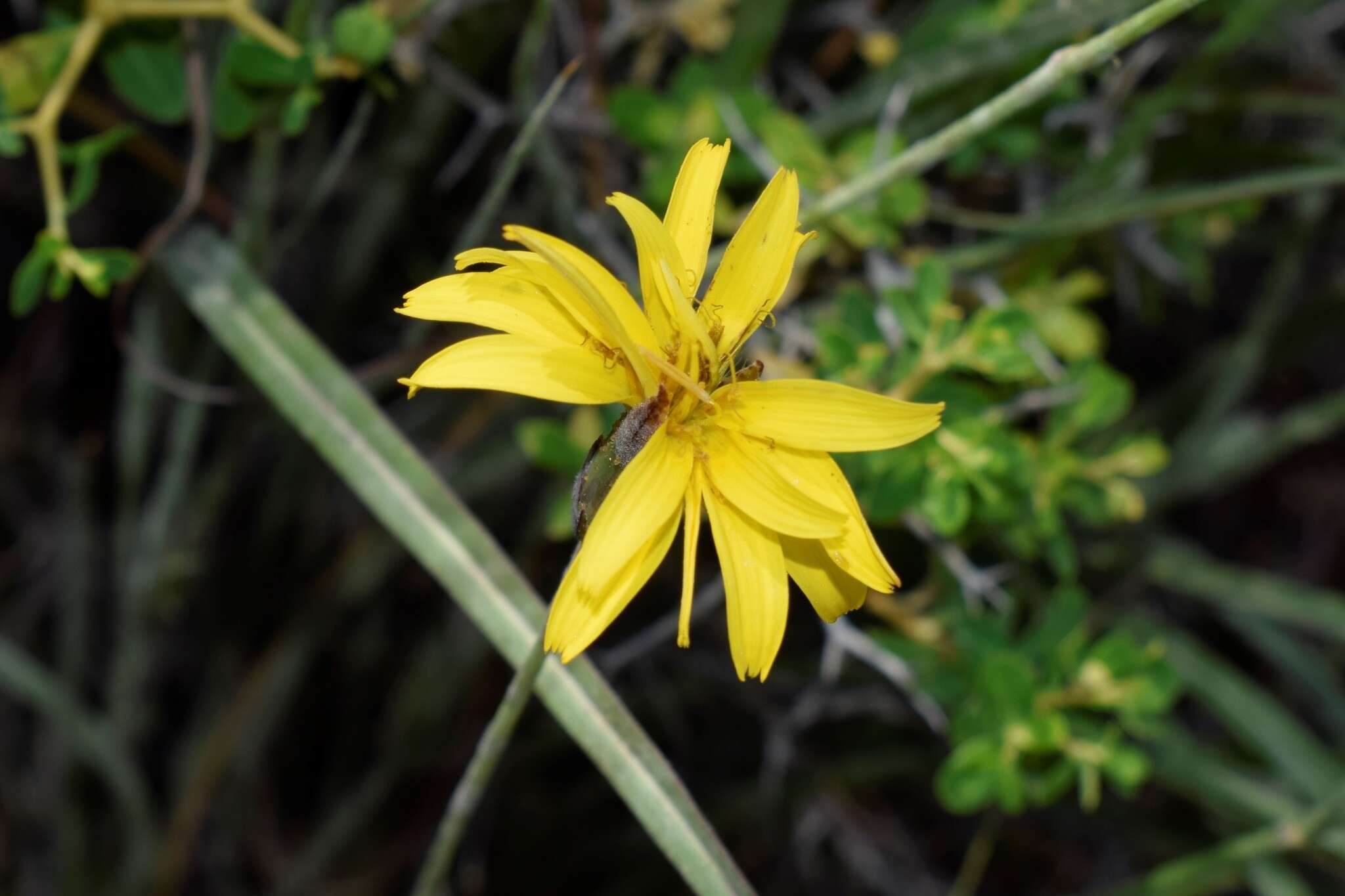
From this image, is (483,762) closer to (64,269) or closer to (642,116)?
(64,269)

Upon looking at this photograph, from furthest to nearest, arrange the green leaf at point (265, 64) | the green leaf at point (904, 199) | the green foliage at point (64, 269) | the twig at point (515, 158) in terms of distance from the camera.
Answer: the green leaf at point (904, 199)
the green leaf at point (265, 64)
the green foliage at point (64, 269)
the twig at point (515, 158)

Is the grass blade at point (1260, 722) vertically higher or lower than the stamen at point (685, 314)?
lower

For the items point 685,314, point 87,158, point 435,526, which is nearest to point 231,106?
point 87,158

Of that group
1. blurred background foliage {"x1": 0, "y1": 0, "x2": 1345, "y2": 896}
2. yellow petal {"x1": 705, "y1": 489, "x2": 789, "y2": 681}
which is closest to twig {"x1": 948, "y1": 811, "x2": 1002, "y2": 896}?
blurred background foliage {"x1": 0, "y1": 0, "x2": 1345, "y2": 896}

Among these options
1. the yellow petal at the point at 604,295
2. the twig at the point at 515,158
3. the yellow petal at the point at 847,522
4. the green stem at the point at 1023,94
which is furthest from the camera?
the twig at the point at 515,158

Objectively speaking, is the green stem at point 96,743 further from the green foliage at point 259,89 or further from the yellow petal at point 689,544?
the yellow petal at point 689,544

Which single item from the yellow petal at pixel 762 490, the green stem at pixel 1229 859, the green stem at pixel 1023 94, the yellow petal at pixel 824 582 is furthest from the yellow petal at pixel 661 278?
the green stem at pixel 1229 859
